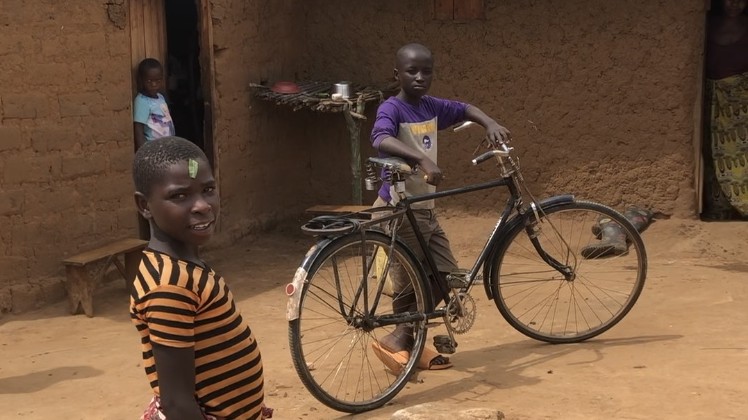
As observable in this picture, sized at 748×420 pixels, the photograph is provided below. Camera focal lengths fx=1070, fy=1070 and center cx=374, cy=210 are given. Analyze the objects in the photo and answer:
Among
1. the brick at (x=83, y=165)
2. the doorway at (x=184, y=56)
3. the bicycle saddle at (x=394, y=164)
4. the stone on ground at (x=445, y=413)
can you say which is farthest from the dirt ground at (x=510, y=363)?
the doorway at (x=184, y=56)

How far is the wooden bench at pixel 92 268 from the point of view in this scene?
248 inches

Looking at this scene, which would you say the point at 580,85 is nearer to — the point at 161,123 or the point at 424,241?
the point at 161,123

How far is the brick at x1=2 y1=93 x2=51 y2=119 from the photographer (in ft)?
20.4

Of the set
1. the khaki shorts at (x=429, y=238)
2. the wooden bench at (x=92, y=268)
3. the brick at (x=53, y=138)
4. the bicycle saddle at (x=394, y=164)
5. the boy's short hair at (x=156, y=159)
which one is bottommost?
the wooden bench at (x=92, y=268)

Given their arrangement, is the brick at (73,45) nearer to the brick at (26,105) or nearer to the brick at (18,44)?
the brick at (18,44)

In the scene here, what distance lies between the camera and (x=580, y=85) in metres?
7.76

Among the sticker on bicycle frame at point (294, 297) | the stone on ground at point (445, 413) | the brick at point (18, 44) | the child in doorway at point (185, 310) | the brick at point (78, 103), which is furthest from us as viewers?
the brick at point (78, 103)

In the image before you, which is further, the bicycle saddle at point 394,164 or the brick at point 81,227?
the brick at point 81,227

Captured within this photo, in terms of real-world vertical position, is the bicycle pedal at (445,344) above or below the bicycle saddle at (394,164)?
below

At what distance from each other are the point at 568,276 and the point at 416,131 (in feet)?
3.57

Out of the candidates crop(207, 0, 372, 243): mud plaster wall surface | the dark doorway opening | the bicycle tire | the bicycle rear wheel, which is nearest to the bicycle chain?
the bicycle tire

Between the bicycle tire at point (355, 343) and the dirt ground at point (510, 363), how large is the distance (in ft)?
0.36

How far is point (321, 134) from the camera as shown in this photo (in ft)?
28.2

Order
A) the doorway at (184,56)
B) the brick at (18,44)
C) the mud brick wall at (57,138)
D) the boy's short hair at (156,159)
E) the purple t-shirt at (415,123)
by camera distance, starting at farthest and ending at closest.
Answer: the doorway at (184,56), the mud brick wall at (57,138), the brick at (18,44), the purple t-shirt at (415,123), the boy's short hair at (156,159)
